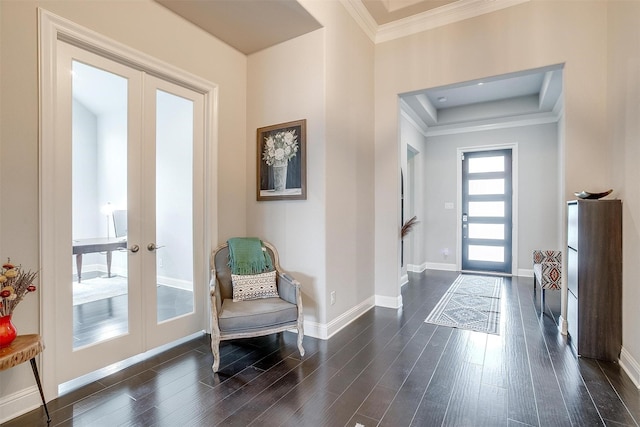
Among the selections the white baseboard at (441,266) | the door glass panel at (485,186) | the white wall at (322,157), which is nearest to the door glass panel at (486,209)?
the door glass panel at (485,186)

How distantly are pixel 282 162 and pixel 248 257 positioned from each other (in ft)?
3.38

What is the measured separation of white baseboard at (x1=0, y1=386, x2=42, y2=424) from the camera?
1.75 m

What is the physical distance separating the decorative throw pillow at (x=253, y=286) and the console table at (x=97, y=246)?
962 millimetres

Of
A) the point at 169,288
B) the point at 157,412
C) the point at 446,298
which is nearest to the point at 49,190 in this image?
the point at 169,288

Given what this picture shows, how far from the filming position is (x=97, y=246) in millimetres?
2291

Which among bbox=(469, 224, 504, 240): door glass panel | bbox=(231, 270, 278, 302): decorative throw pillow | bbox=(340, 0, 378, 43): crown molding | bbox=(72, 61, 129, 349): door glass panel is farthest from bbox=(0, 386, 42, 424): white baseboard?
bbox=(469, 224, 504, 240): door glass panel

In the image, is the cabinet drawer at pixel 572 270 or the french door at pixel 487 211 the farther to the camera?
the french door at pixel 487 211

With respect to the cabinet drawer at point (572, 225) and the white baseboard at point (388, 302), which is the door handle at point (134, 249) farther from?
the cabinet drawer at point (572, 225)

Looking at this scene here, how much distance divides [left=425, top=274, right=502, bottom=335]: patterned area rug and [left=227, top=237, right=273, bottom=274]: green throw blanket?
1956 millimetres

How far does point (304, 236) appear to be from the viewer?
9.98 ft

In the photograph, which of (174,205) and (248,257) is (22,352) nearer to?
(174,205)

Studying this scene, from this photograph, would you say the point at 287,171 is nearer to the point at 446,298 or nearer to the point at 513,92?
the point at 446,298

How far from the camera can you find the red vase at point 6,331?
63.7 inches

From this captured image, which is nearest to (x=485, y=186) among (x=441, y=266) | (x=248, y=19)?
(x=441, y=266)
